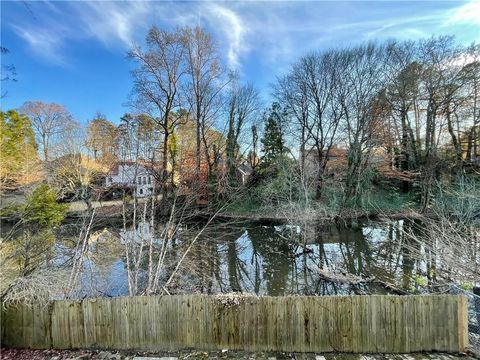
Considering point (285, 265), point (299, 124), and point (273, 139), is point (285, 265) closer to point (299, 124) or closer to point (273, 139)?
point (299, 124)

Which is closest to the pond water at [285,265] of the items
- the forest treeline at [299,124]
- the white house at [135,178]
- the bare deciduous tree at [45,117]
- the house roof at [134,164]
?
the white house at [135,178]

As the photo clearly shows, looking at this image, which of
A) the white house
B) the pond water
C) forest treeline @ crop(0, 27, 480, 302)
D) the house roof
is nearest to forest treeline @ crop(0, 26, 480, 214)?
forest treeline @ crop(0, 27, 480, 302)

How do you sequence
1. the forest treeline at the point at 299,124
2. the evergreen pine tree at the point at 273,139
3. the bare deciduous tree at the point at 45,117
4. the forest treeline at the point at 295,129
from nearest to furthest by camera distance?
1. the forest treeline at the point at 295,129
2. the forest treeline at the point at 299,124
3. the evergreen pine tree at the point at 273,139
4. the bare deciduous tree at the point at 45,117

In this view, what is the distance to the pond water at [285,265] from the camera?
8648 millimetres

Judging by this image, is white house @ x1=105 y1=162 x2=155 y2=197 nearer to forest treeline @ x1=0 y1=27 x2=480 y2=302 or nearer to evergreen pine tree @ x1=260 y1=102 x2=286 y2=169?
forest treeline @ x1=0 y1=27 x2=480 y2=302

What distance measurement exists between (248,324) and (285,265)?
647cm

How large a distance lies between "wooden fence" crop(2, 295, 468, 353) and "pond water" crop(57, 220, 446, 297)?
88.0 inches

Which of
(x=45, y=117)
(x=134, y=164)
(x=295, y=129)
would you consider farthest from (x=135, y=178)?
(x=45, y=117)

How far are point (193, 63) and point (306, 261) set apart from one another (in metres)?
16.5

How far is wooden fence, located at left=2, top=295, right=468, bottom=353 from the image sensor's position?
447 cm

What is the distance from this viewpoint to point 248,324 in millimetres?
4672

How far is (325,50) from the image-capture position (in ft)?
69.3

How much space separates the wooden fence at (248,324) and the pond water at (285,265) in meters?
2.23

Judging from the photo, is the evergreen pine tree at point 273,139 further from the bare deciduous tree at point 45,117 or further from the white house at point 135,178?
the bare deciduous tree at point 45,117
